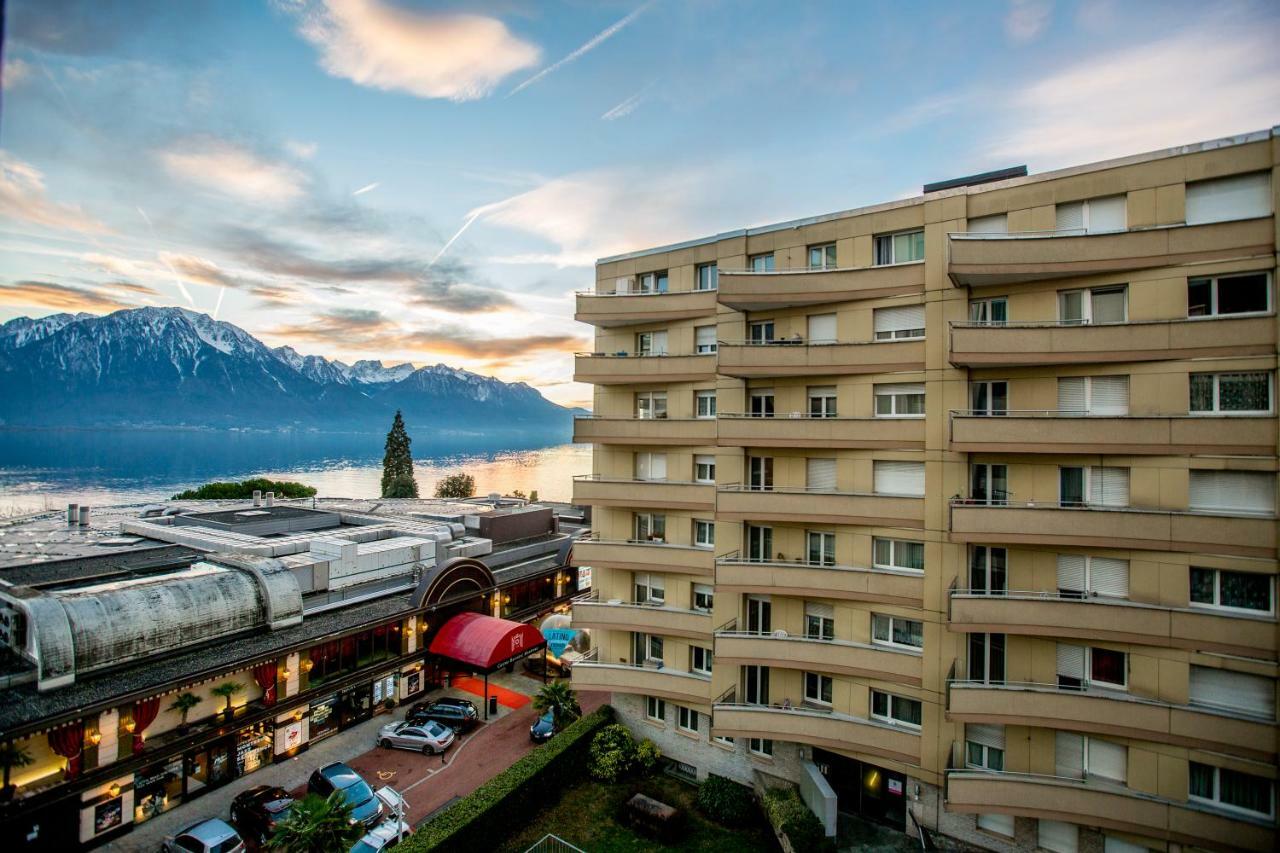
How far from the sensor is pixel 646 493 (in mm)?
Result: 26219

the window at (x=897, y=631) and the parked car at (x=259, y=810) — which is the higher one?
the window at (x=897, y=631)

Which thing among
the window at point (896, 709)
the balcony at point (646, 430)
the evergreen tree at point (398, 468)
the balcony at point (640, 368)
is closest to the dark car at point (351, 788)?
the balcony at point (646, 430)

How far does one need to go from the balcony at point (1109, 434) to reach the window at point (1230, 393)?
0.63m

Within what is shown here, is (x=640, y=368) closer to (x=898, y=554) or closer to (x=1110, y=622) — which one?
(x=898, y=554)

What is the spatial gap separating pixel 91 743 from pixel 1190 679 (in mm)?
36527

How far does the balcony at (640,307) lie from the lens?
2566 centimetres

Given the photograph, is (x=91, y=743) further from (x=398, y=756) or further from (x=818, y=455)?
(x=818, y=455)

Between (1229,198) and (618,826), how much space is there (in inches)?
1117

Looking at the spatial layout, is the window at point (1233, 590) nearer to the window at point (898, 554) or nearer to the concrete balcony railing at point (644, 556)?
the window at point (898, 554)

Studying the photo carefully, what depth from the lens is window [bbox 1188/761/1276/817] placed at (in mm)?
17094

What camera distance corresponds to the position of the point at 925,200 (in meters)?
21.1

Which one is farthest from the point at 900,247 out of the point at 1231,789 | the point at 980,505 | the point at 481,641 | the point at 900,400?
the point at 481,641

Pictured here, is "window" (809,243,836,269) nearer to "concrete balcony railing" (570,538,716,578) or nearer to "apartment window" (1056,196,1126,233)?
"apartment window" (1056,196,1126,233)

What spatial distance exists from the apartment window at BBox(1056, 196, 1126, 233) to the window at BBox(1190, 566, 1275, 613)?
33.7 feet
